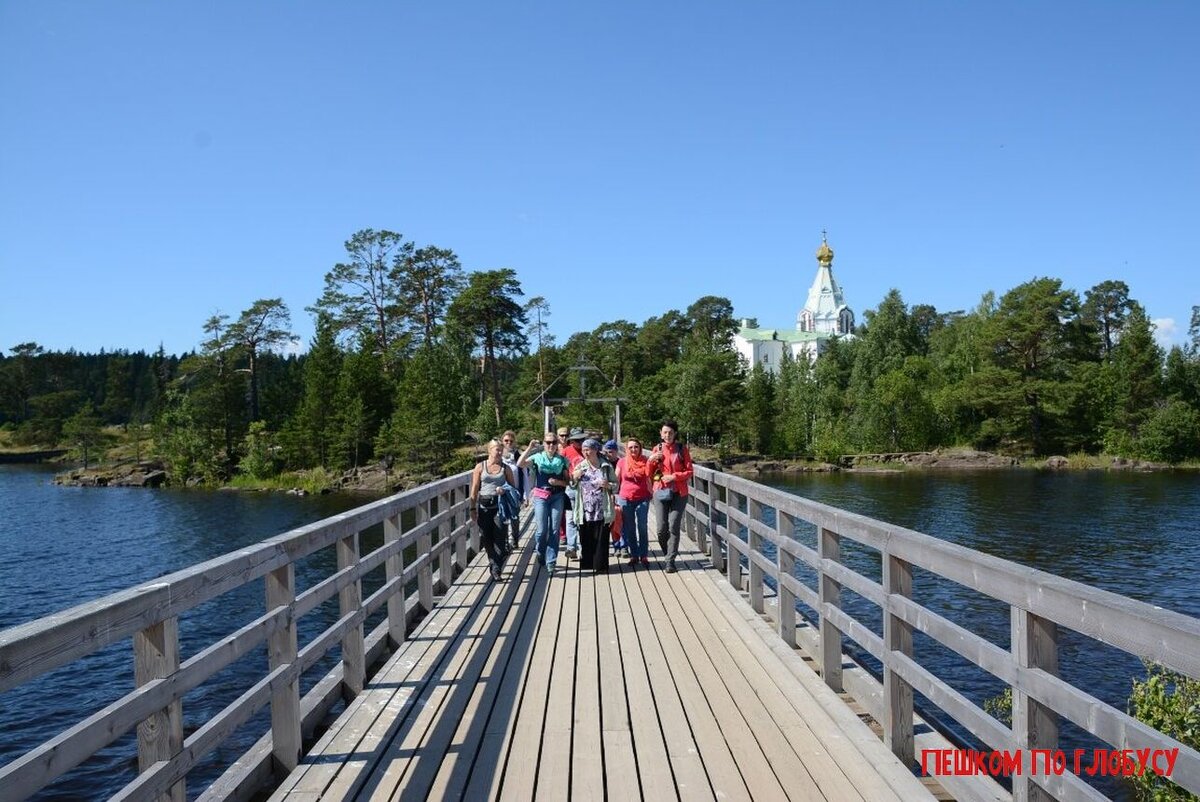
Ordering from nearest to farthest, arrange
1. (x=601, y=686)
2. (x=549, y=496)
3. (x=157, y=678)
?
(x=157, y=678) < (x=601, y=686) < (x=549, y=496)

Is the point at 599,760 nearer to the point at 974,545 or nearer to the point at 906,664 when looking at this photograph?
the point at 906,664

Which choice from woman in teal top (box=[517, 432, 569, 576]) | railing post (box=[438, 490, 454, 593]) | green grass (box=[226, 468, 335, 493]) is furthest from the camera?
green grass (box=[226, 468, 335, 493])

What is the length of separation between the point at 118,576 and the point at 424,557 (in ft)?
66.3

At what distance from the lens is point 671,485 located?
9.53 m

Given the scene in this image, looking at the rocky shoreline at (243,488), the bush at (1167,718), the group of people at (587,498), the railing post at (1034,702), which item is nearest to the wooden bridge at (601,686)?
the railing post at (1034,702)

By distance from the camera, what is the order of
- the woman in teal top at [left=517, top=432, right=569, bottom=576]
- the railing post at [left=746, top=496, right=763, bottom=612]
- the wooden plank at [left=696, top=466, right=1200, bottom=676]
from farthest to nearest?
the woman in teal top at [left=517, top=432, right=569, bottom=576], the railing post at [left=746, top=496, right=763, bottom=612], the wooden plank at [left=696, top=466, right=1200, bottom=676]

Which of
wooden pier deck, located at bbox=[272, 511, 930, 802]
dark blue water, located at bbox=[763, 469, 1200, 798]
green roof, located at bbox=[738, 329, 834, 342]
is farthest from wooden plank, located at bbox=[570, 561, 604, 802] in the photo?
green roof, located at bbox=[738, 329, 834, 342]

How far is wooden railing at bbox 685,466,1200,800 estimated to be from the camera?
2.37 metres

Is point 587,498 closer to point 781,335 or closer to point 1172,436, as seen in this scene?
point 1172,436

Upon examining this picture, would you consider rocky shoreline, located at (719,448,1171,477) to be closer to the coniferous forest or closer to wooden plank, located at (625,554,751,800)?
the coniferous forest

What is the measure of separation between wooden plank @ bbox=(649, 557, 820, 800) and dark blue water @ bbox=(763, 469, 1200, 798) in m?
2.54

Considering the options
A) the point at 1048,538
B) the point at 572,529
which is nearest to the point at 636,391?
the point at 1048,538

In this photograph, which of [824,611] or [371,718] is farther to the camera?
[824,611]

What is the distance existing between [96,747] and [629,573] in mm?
7413
